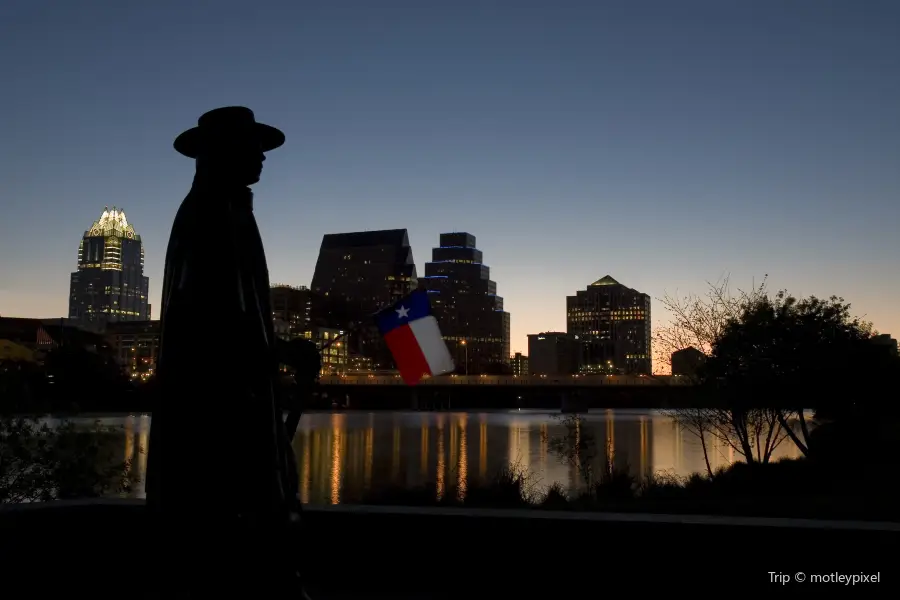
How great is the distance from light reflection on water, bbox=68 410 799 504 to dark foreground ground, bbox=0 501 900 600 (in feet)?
47.9

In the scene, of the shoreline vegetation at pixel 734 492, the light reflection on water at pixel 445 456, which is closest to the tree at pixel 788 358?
the shoreline vegetation at pixel 734 492

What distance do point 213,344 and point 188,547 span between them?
1135 millimetres

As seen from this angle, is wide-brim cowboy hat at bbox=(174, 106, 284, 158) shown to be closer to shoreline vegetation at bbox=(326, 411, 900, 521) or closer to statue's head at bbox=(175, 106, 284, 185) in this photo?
statue's head at bbox=(175, 106, 284, 185)

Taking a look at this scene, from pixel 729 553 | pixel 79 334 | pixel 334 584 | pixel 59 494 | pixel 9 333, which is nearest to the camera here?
pixel 729 553

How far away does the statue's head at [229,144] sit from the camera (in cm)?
518

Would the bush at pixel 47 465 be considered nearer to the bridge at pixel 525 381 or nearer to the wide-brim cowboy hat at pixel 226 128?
the wide-brim cowboy hat at pixel 226 128

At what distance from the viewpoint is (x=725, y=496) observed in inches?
811

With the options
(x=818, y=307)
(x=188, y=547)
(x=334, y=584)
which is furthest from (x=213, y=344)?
(x=818, y=307)

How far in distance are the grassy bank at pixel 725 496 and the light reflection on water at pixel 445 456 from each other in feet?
10.3

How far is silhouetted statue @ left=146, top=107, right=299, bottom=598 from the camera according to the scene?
4578 mm

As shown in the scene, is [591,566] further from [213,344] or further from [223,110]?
[223,110]

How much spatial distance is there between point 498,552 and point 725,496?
46.4ft

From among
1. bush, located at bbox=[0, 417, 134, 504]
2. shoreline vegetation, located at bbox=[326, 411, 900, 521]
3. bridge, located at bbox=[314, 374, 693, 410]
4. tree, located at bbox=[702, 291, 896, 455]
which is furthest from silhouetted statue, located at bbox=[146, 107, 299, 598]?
bridge, located at bbox=[314, 374, 693, 410]

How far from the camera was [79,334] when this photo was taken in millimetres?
146375
